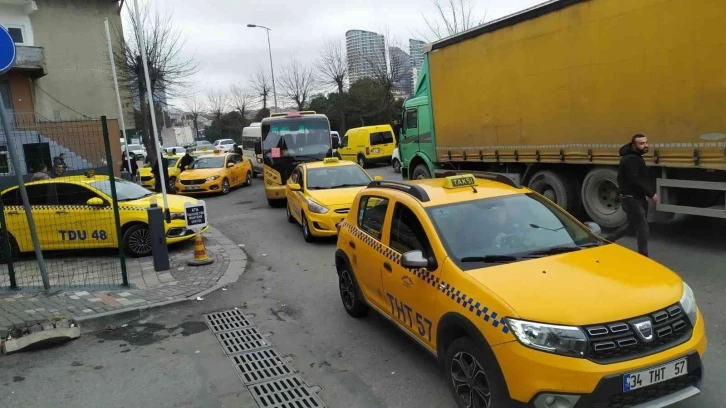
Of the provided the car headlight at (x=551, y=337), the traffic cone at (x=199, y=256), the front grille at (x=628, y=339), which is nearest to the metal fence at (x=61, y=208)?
the traffic cone at (x=199, y=256)

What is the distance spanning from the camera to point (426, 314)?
397 centimetres

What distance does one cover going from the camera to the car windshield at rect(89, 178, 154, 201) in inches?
356

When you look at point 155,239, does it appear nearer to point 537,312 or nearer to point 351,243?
point 351,243

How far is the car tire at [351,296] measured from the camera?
550 centimetres

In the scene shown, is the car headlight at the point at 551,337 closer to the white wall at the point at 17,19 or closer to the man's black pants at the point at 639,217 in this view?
the man's black pants at the point at 639,217

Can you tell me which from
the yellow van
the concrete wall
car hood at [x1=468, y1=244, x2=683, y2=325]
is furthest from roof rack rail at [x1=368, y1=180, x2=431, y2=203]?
the concrete wall

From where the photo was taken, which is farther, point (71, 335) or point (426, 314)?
point (71, 335)

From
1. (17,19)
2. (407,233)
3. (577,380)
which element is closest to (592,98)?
(407,233)

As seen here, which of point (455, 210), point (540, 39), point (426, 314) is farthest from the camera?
point (540, 39)

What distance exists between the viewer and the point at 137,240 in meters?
9.25

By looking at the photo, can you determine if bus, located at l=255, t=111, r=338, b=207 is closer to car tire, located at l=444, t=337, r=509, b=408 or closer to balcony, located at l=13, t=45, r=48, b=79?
car tire, located at l=444, t=337, r=509, b=408

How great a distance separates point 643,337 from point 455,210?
1.73 meters

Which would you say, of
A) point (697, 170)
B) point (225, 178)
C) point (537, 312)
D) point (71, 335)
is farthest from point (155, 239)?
point (225, 178)

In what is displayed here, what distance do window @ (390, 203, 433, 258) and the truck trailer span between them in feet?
15.8
